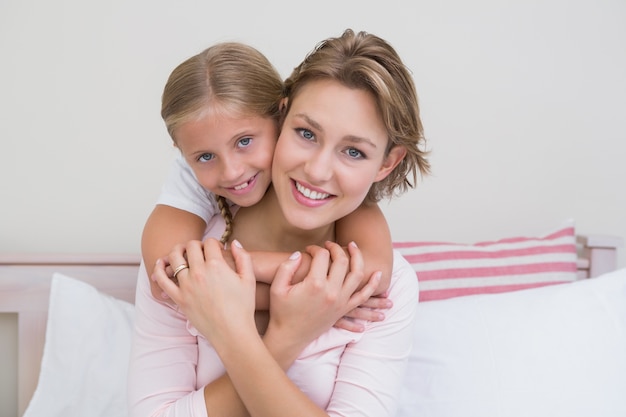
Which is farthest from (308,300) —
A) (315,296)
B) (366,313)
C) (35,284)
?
(35,284)

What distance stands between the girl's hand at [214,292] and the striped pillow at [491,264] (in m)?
0.87

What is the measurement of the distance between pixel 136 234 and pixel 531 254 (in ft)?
3.90

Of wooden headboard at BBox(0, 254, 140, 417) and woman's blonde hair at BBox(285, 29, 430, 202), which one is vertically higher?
woman's blonde hair at BBox(285, 29, 430, 202)

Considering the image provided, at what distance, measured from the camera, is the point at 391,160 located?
127 cm

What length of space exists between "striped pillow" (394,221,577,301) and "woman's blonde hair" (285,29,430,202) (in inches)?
27.8

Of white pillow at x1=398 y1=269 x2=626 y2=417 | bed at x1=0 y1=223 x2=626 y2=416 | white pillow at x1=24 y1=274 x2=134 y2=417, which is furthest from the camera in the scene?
bed at x1=0 y1=223 x2=626 y2=416

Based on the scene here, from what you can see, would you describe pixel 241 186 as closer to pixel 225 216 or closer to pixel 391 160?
pixel 225 216

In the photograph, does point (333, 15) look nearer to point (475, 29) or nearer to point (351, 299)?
point (475, 29)

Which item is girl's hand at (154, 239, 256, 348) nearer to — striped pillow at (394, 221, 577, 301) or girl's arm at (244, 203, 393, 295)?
girl's arm at (244, 203, 393, 295)

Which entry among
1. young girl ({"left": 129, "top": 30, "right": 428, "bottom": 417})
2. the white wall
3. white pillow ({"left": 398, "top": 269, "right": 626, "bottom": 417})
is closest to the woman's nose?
young girl ({"left": 129, "top": 30, "right": 428, "bottom": 417})

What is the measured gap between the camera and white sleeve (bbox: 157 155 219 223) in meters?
1.34

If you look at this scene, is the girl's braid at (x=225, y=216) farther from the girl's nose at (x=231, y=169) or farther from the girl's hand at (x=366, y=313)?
the girl's hand at (x=366, y=313)

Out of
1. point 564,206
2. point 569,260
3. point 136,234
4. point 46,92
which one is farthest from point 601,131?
point 46,92

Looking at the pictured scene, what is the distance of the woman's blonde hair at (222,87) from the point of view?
1224 millimetres
